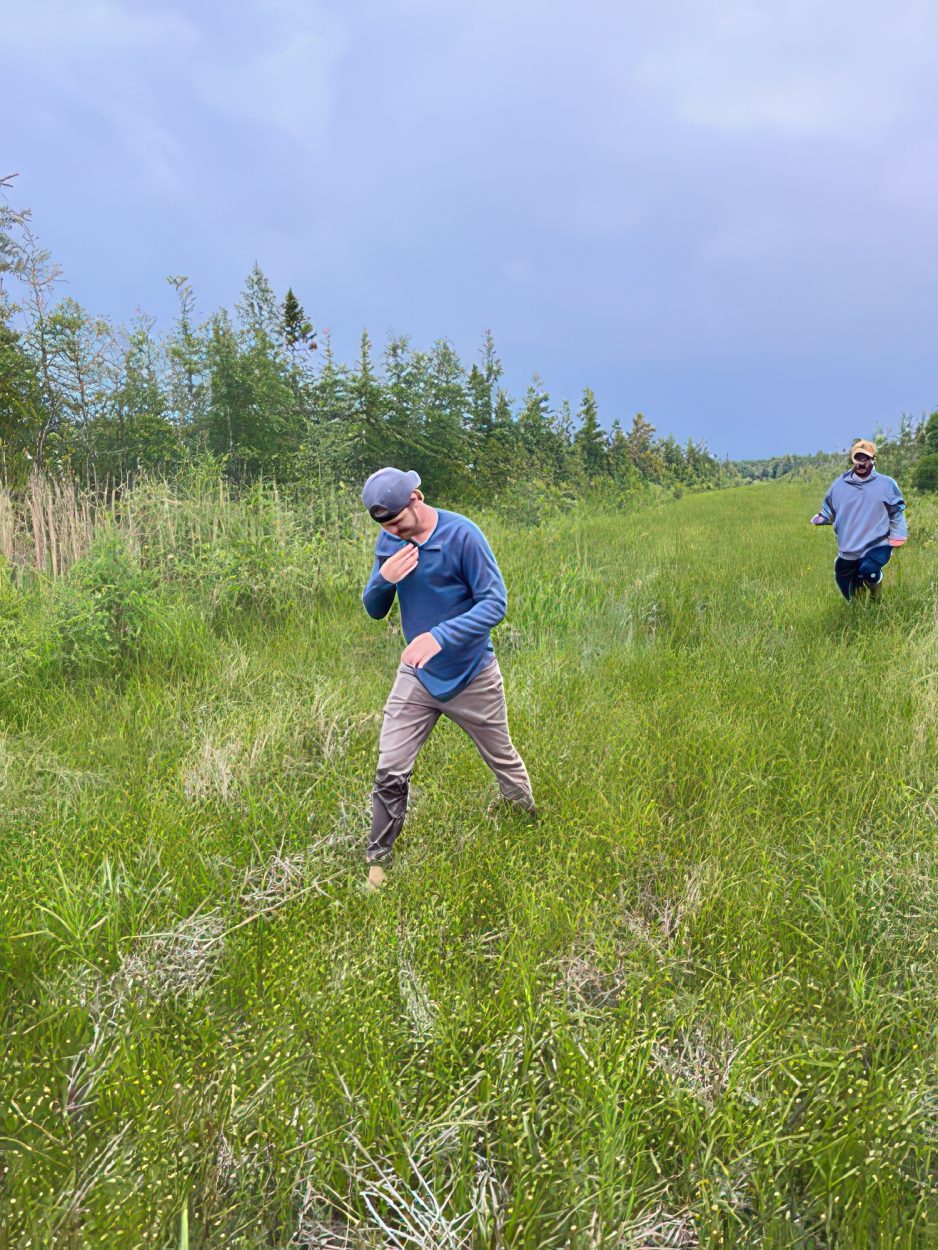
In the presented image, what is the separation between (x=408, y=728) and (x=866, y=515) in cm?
532

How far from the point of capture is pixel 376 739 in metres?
4.20

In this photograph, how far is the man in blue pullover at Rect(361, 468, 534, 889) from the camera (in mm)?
2695

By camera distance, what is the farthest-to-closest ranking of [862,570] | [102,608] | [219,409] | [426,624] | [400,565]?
[219,409]
[862,570]
[102,608]
[426,624]
[400,565]

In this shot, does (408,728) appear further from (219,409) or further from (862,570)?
(219,409)

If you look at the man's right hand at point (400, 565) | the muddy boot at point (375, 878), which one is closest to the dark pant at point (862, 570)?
the man's right hand at point (400, 565)

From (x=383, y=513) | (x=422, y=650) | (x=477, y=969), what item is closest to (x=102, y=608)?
(x=383, y=513)

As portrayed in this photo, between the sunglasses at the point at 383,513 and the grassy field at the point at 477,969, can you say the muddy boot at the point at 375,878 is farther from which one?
the sunglasses at the point at 383,513

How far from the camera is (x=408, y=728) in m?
2.97

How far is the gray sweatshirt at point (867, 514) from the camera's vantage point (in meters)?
6.34

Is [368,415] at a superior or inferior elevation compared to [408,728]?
superior

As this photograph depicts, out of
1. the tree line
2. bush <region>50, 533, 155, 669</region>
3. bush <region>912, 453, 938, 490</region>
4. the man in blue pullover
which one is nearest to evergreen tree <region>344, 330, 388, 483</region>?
the tree line

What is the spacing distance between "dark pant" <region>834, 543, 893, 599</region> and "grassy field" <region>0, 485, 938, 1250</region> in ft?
6.14

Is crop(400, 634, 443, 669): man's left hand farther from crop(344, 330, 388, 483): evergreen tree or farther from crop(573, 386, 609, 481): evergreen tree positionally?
crop(573, 386, 609, 481): evergreen tree

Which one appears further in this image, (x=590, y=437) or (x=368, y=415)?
(x=590, y=437)
